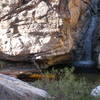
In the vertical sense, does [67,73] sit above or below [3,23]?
below

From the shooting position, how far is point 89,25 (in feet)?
39.0

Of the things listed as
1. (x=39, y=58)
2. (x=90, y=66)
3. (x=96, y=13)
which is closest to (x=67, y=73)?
(x=39, y=58)

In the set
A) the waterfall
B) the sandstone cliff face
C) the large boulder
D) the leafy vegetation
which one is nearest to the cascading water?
the waterfall

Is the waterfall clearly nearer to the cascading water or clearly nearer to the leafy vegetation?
the cascading water

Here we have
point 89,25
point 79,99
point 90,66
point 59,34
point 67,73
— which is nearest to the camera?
point 79,99

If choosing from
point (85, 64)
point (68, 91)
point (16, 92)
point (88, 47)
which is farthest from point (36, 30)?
point (16, 92)

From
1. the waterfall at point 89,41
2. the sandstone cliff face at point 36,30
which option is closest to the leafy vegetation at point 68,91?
the sandstone cliff face at point 36,30

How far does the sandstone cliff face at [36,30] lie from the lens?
9.63m

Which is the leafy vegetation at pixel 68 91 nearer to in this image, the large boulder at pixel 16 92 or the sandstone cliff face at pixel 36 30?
the large boulder at pixel 16 92

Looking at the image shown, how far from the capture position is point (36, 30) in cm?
969

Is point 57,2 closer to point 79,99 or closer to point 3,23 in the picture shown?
point 3,23

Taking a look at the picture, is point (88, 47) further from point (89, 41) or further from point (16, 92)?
point (16, 92)

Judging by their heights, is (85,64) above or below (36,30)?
below

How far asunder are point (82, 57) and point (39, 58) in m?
2.21
